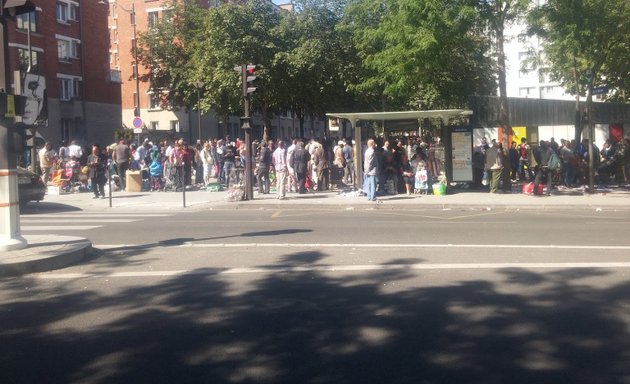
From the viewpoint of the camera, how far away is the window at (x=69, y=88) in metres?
46.0

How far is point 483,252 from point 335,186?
1483 centimetres

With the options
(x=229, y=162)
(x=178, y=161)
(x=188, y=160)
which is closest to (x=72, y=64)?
(x=188, y=160)

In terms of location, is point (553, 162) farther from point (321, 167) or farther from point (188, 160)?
point (188, 160)

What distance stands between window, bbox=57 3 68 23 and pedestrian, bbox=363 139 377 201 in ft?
106

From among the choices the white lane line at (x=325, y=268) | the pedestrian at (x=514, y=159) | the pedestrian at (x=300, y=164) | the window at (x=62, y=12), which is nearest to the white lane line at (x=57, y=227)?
the white lane line at (x=325, y=268)

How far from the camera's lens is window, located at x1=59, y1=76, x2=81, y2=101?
4603 cm

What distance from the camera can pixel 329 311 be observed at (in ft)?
24.0

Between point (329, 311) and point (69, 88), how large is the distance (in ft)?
142

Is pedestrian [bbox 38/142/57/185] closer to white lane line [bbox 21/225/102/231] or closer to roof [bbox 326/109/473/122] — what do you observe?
roof [bbox 326/109/473/122]

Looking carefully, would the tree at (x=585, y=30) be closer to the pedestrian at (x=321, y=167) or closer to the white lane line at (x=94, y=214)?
the pedestrian at (x=321, y=167)

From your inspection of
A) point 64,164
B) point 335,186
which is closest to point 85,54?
point 64,164

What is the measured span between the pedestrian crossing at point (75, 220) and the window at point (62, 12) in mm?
30456

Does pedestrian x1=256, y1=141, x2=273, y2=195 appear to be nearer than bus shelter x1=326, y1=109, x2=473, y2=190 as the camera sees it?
No

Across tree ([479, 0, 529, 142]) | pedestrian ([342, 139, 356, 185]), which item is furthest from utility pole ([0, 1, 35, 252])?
pedestrian ([342, 139, 356, 185])
